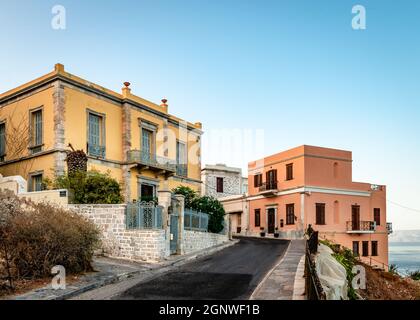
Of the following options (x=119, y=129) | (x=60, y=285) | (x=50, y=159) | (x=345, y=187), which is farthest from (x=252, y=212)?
(x=60, y=285)

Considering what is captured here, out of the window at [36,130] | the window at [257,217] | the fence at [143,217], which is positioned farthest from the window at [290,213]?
the window at [36,130]

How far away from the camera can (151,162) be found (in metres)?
26.8

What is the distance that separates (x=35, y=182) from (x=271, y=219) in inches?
785

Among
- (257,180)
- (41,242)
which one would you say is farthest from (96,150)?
(257,180)

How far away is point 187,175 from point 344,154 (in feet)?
41.3

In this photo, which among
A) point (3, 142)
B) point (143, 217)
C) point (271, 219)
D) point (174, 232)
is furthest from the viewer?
point (271, 219)

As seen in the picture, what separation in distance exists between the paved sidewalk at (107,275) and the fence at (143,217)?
1.41 metres

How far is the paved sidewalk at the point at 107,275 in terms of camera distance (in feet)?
33.3

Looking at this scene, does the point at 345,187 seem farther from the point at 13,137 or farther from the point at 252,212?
the point at 13,137

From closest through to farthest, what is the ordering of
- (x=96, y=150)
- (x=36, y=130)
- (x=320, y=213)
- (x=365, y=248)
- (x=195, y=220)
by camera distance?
(x=195, y=220)
(x=36, y=130)
(x=96, y=150)
(x=320, y=213)
(x=365, y=248)

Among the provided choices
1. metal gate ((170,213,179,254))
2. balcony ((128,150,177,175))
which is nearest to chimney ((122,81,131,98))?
balcony ((128,150,177,175))

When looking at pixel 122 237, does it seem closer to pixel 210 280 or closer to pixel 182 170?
pixel 210 280

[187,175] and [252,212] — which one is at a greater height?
[187,175]
